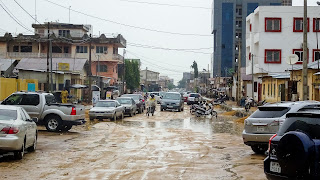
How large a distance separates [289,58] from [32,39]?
57561 mm

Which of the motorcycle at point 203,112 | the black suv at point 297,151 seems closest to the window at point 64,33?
the motorcycle at point 203,112

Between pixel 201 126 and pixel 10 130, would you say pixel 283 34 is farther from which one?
pixel 10 130

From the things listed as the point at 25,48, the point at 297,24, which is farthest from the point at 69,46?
the point at 297,24

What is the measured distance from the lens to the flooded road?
11398 millimetres

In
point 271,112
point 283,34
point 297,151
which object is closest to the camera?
point 297,151

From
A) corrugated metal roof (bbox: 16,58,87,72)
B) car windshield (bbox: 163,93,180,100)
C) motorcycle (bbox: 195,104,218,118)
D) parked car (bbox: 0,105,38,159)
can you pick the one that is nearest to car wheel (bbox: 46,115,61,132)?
parked car (bbox: 0,105,38,159)

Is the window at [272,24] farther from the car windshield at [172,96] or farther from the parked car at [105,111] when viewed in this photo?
the parked car at [105,111]

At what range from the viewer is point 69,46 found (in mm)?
88625

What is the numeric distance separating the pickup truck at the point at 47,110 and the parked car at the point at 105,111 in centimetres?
858

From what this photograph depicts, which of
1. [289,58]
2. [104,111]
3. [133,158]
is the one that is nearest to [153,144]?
[133,158]

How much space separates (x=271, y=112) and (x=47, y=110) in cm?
1180

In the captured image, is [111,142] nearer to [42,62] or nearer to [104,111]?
[104,111]

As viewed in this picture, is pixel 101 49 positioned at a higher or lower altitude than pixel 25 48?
higher

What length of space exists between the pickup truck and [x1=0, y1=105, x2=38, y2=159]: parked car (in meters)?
7.91
